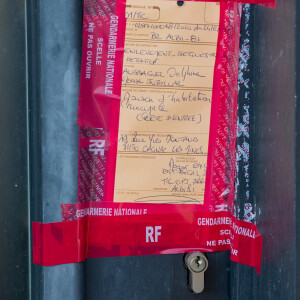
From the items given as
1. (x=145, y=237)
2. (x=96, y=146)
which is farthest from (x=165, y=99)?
(x=145, y=237)

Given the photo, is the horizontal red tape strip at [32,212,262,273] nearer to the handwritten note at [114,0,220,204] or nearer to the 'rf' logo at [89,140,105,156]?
the handwritten note at [114,0,220,204]

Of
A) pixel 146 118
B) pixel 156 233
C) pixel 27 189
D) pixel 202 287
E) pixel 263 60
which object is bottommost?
pixel 202 287

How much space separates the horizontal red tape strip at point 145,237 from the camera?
3.49 ft

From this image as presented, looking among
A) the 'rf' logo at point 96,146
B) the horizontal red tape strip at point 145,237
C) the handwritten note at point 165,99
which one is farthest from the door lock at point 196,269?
the 'rf' logo at point 96,146

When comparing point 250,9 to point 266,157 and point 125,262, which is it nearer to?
point 266,157

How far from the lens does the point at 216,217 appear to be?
1.13 meters

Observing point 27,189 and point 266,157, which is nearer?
point 266,157

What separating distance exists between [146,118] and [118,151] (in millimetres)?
102

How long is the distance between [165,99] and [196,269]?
42cm

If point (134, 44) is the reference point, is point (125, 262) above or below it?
below

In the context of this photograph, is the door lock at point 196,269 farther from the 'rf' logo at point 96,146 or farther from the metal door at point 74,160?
the 'rf' logo at point 96,146

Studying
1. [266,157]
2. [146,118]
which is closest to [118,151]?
[146,118]

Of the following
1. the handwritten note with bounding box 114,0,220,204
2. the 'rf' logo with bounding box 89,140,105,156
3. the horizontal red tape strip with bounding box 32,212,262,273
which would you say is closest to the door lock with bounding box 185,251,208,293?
the horizontal red tape strip with bounding box 32,212,262,273

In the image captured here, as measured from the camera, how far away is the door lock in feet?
3.64
